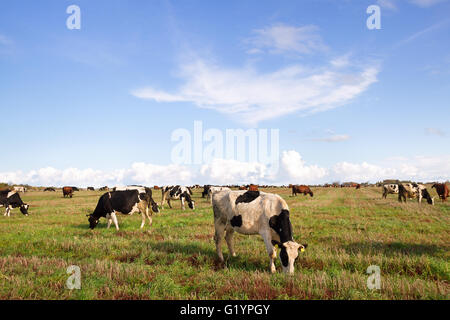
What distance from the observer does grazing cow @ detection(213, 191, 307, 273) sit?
742 centimetres

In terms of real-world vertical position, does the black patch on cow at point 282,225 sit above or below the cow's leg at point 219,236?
above

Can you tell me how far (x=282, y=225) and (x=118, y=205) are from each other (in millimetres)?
11220

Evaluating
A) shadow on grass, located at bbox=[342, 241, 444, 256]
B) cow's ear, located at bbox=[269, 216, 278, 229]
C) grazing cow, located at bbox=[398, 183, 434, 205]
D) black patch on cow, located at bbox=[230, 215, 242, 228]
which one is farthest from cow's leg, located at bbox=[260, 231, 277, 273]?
grazing cow, located at bbox=[398, 183, 434, 205]

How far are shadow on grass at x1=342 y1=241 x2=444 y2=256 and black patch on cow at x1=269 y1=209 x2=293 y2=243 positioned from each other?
3524 mm

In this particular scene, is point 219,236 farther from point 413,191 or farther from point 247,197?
point 413,191

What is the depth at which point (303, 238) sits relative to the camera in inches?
492

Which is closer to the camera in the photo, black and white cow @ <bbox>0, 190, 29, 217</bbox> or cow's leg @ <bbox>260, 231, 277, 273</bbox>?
cow's leg @ <bbox>260, 231, 277, 273</bbox>

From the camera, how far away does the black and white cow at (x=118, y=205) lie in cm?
1591

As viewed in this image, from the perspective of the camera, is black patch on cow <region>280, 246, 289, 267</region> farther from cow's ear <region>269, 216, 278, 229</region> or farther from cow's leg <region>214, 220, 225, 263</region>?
cow's leg <region>214, 220, 225, 263</region>

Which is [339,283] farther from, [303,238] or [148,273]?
[303,238]

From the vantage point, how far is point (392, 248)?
1066cm

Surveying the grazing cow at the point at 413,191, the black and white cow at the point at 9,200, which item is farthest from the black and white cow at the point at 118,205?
the grazing cow at the point at 413,191

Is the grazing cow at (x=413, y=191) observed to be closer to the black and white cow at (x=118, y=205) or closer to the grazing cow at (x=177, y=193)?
the grazing cow at (x=177, y=193)

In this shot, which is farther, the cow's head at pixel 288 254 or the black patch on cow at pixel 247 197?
the black patch on cow at pixel 247 197
